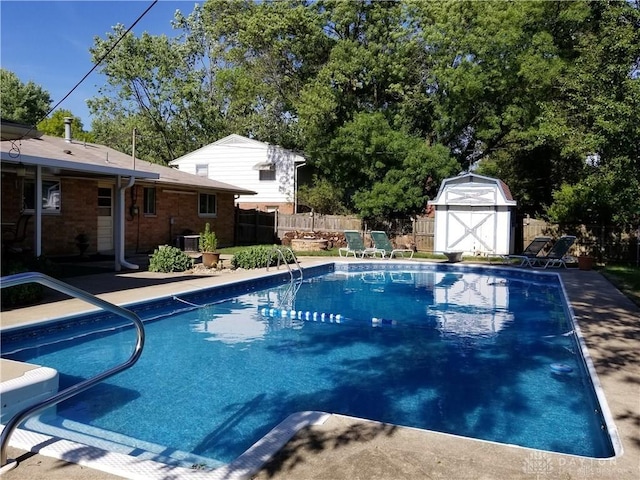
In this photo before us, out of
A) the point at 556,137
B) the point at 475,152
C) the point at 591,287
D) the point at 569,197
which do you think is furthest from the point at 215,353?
the point at 475,152

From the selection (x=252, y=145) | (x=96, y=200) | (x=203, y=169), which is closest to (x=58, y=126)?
(x=203, y=169)

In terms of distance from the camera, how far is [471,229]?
20.6m

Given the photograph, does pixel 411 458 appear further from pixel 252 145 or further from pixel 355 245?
pixel 252 145

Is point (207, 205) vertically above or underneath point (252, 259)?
above

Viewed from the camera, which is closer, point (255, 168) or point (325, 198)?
point (325, 198)

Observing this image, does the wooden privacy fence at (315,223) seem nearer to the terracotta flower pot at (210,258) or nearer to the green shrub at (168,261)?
the terracotta flower pot at (210,258)

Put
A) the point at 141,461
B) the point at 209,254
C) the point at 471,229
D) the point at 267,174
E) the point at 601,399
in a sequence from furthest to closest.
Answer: the point at 267,174
the point at 471,229
the point at 209,254
the point at 601,399
the point at 141,461

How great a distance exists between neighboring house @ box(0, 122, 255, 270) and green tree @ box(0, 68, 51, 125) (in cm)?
2240

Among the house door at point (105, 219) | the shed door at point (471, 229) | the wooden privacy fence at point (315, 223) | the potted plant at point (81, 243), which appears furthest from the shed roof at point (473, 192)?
the potted plant at point (81, 243)

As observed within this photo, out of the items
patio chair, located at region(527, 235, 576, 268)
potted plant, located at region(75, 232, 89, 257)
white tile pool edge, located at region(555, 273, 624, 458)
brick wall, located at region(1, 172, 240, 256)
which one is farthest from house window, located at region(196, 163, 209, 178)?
white tile pool edge, located at region(555, 273, 624, 458)

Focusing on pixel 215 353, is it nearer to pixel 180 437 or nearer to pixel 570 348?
pixel 180 437

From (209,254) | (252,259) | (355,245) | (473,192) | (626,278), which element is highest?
(473,192)

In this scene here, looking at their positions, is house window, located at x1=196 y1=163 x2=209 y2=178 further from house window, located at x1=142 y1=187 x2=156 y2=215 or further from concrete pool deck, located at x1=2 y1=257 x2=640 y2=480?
concrete pool deck, located at x1=2 y1=257 x2=640 y2=480

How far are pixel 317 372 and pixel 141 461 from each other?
3.56m
